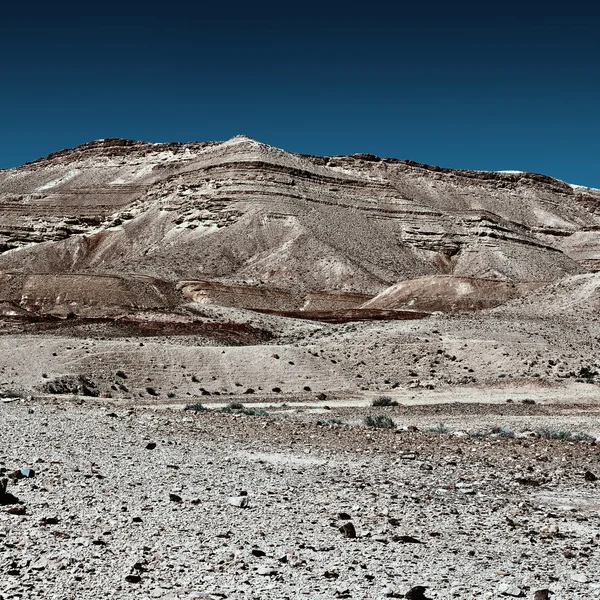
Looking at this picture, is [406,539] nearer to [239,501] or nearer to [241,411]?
[239,501]

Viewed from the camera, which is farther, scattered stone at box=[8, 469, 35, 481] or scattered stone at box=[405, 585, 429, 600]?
scattered stone at box=[8, 469, 35, 481]

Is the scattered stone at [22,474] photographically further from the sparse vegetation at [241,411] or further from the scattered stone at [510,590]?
the sparse vegetation at [241,411]

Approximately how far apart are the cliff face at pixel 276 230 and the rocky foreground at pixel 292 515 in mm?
48132

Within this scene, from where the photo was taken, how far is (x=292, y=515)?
747 cm

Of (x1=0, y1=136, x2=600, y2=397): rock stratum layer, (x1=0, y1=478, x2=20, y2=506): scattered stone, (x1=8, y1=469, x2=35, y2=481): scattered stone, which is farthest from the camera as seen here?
(x1=0, y1=136, x2=600, y2=397): rock stratum layer

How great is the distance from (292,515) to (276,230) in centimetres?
7678

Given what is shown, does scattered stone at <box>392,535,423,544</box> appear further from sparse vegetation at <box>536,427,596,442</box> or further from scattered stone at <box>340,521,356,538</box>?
sparse vegetation at <box>536,427,596,442</box>

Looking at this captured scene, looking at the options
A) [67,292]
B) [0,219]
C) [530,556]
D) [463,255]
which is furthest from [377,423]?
[0,219]

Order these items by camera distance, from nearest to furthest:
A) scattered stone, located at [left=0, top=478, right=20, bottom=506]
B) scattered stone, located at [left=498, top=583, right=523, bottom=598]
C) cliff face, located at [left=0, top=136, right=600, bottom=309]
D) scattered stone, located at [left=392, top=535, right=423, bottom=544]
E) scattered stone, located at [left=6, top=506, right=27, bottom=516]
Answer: scattered stone, located at [left=498, top=583, right=523, bottom=598]
scattered stone, located at [left=392, top=535, right=423, bottom=544]
scattered stone, located at [left=6, top=506, right=27, bottom=516]
scattered stone, located at [left=0, top=478, right=20, bottom=506]
cliff face, located at [left=0, top=136, right=600, bottom=309]

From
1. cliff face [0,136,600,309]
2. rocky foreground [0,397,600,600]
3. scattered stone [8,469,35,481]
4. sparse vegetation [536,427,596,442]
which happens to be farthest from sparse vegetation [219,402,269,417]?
cliff face [0,136,600,309]

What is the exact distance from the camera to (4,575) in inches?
215

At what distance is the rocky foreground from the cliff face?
48132 mm

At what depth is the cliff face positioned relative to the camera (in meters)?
75.3

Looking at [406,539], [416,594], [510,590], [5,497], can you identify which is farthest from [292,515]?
[5,497]
